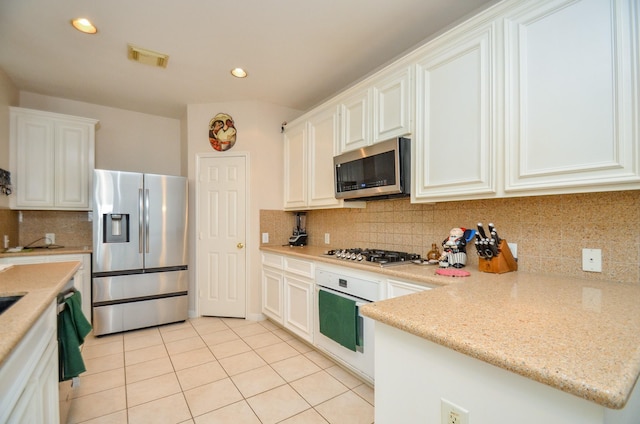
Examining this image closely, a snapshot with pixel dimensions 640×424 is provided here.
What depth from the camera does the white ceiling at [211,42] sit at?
1977 millimetres

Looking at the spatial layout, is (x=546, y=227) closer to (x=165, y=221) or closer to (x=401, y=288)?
(x=401, y=288)

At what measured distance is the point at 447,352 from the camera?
2.73 ft

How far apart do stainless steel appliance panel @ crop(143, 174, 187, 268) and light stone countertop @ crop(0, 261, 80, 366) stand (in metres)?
1.28

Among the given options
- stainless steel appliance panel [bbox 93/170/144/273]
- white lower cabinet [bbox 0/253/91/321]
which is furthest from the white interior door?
white lower cabinet [bbox 0/253/91/321]

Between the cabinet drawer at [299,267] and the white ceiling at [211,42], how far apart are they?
6.04 ft

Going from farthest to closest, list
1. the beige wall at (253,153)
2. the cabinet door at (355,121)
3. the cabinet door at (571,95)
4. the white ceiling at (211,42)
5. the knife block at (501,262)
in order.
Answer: the beige wall at (253,153) < the cabinet door at (355,121) < the white ceiling at (211,42) < the knife block at (501,262) < the cabinet door at (571,95)

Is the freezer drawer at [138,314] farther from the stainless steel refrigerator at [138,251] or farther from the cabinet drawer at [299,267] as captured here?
the cabinet drawer at [299,267]

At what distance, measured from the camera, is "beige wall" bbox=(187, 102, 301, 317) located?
3510 millimetres

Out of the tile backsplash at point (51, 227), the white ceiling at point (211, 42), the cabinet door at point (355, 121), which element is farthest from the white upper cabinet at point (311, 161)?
the tile backsplash at point (51, 227)

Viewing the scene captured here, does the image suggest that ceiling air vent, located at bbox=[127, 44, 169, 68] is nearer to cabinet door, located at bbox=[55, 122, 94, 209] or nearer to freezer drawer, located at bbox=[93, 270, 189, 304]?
cabinet door, located at bbox=[55, 122, 94, 209]

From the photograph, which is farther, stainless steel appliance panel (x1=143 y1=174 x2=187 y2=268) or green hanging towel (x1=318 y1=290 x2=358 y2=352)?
stainless steel appliance panel (x1=143 y1=174 x2=187 y2=268)

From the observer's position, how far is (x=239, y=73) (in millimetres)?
2877

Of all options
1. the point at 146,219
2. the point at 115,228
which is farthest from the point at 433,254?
the point at 115,228

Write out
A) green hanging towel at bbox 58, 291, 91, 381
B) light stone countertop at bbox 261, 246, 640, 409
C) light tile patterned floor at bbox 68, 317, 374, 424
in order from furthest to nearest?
1. light tile patterned floor at bbox 68, 317, 374, 424
2. green hanging towel at bbox 58, 291, 91, 381
3. light stone countertop at bbox 261, 246, 640, 409
